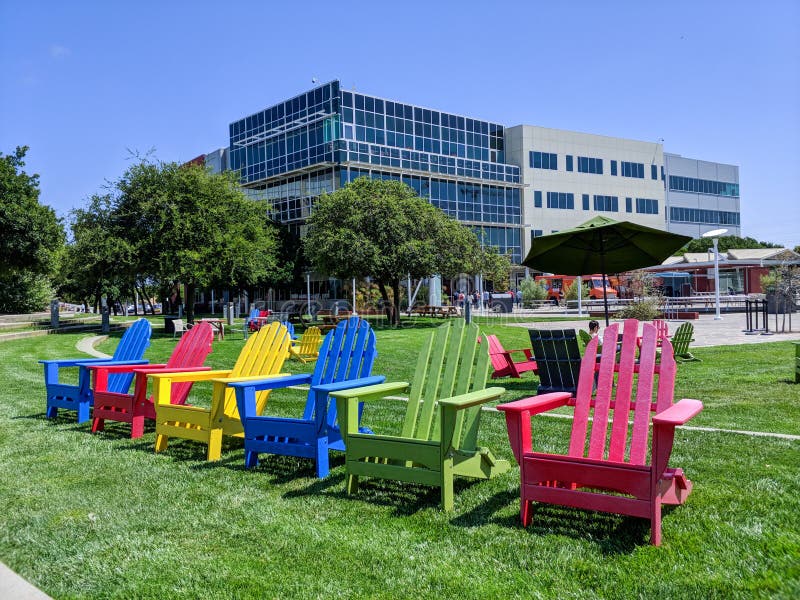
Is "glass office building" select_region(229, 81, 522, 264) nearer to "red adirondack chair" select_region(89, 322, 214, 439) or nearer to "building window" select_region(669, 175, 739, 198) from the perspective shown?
"building window" select_region(669, 175, 739, 198)

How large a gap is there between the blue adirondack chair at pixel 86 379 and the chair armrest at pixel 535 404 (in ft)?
16.6

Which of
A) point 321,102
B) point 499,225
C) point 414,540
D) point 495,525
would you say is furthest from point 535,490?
point 499,225

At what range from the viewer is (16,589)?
3.21 m

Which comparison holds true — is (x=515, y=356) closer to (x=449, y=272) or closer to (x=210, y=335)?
(x=210, y=335)

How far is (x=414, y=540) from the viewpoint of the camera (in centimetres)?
364

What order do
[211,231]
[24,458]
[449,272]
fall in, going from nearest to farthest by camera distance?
[24,458]
[211,231]
[449,272]

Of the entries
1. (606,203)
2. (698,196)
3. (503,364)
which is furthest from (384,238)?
(698,196)

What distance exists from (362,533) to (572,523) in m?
1.18

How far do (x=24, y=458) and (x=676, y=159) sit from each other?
7057cm

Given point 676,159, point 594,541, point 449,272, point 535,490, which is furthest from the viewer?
point 676,159

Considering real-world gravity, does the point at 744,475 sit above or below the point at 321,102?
below

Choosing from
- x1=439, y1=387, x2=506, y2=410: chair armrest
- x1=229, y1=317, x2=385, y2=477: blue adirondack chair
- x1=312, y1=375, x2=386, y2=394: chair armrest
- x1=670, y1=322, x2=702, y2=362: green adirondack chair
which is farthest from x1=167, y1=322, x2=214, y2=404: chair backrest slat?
x1=670, y1=322, x2=702, y2=362: green adirondack chair

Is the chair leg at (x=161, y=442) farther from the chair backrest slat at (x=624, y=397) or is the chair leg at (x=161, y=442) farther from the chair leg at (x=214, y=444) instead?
the chair backrest slat at (x=624, y=397)

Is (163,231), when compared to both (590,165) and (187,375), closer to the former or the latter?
(187,375)
